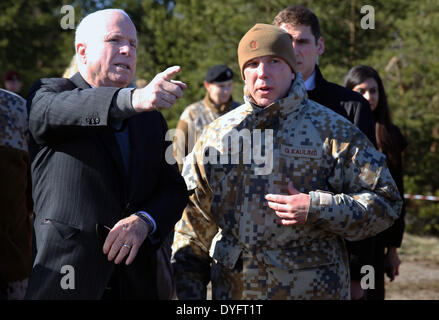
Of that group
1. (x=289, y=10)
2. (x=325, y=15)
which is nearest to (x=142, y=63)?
(x=325, y=15)

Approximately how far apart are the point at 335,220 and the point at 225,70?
532cm

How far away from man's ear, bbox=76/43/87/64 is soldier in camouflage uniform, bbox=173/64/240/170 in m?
4.36

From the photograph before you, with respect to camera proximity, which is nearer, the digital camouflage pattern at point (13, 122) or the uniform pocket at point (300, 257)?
the uniform pocket at point (300, 257)

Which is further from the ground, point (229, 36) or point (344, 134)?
point (229, 36)

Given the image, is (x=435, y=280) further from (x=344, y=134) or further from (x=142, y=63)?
(x=142, y=63)

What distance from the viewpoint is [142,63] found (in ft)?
48.2

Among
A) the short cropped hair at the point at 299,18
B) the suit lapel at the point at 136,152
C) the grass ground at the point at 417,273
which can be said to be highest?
the short cropped hair at the point at 299,18

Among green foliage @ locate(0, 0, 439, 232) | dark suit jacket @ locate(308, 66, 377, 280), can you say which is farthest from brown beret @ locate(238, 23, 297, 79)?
green foliage @ locate(0, 0, 439, 232)

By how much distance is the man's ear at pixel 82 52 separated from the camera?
2.54 meters

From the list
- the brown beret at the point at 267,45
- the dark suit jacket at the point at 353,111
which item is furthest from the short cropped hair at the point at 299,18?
the brown beret at the point at 267,45

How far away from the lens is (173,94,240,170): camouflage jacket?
277 inches

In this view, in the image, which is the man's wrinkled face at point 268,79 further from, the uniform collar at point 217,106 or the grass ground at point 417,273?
the grass ground at point 417,273

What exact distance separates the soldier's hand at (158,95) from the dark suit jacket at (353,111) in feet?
5.20

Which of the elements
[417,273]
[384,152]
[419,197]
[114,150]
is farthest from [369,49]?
[114,150]
